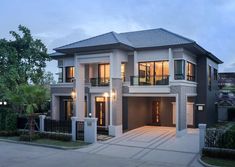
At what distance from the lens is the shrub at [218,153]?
45.8ft

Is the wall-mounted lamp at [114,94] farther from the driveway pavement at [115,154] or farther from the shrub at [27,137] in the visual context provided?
the shrub at [27,137]

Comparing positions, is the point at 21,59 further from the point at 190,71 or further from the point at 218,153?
the point at 218,153

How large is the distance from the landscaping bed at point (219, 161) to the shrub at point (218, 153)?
0.75 ft

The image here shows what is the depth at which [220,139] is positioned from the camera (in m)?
14.6

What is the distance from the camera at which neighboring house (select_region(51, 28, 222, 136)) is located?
21.6 meters

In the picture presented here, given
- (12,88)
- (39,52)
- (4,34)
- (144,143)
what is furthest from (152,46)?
(4,34)

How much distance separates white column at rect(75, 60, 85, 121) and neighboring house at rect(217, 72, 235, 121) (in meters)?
17.0

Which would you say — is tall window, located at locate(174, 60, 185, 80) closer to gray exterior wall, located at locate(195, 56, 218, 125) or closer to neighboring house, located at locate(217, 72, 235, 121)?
gray exterior wall, located at locate(195, 56, 218, 125)

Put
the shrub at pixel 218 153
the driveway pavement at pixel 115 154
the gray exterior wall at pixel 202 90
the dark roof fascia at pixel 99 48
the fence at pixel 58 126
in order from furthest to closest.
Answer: the gray exterior wall at pixel 202 90 → the dark roof fascia at pixel 99 48 → the fence at pixel 58 126 → the shrub at pixel 218 153 → the driveway pavement at pixel 115 154

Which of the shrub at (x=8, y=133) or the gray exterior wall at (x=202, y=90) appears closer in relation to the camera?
the shrub at (x=8, y=133)

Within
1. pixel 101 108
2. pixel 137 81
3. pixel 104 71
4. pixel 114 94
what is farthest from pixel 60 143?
pixel 104 71

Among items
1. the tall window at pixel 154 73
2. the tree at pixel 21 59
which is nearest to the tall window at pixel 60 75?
the tree at pixel 21 59

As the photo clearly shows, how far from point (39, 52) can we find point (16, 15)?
12.7 ft

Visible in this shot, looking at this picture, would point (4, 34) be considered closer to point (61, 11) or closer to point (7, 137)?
point (61, 11)
